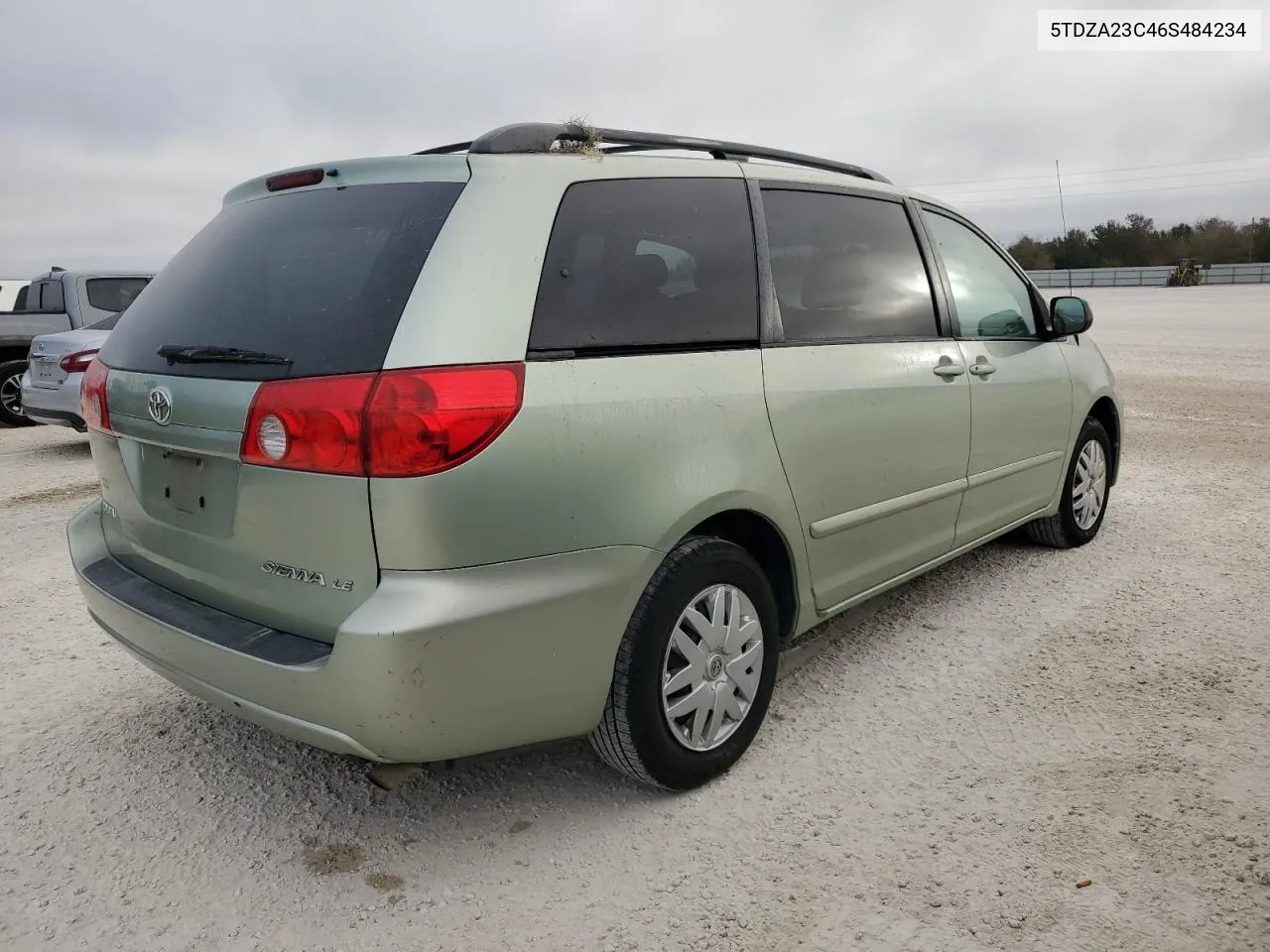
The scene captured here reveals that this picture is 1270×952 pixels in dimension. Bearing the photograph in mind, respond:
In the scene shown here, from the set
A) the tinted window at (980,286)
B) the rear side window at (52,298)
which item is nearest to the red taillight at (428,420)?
the tinted window at (980,286)

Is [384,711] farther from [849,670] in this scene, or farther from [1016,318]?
[1016,318]

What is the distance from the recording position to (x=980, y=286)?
409 cm

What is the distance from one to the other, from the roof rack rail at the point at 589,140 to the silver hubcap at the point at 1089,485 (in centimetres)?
254

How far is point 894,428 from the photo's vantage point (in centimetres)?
329

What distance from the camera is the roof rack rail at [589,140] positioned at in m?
2.48

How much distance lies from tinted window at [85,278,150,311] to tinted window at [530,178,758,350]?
10305 mm

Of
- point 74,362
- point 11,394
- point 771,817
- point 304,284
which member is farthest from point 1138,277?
point 304,284

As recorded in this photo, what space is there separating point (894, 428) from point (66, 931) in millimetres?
2738

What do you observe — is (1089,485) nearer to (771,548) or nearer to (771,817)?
(771,548)

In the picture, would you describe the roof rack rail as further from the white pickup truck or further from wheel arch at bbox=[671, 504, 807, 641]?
the white pickup truck

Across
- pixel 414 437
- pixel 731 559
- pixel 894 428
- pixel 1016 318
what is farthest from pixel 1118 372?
pixel 414 437

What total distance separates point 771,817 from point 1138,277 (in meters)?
63.9

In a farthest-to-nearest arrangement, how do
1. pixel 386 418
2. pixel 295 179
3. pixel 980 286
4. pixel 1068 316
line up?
pixel 1068 316 < pixel 980 286 < pixel 295 179 < pixel 386 418

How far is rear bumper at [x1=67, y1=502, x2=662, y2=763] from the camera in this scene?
2.05 meters
